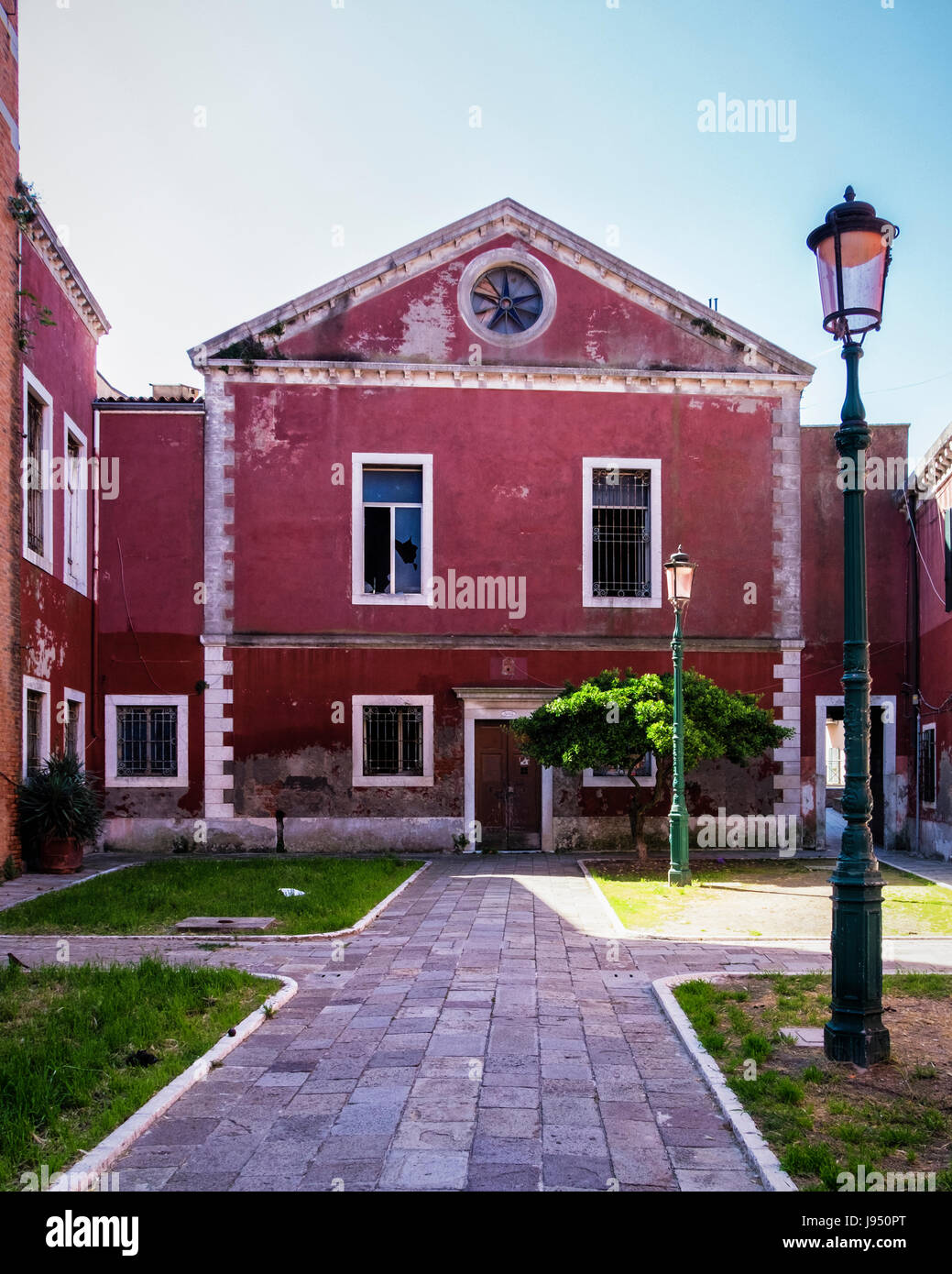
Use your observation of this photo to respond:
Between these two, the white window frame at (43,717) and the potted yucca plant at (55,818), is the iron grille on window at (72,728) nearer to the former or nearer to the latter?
the white window frame at (43,717)

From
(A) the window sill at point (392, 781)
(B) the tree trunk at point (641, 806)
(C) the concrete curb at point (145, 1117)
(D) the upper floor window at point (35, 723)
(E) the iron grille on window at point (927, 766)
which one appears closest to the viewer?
(C) the concrete curb at point (145, 1117)

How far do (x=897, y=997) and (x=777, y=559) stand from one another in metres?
12.8

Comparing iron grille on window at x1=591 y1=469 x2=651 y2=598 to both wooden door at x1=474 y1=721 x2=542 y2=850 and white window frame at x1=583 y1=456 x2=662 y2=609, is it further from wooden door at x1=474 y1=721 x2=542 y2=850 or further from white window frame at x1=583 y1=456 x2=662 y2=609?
wooden door at x1=474 y1=721 x2=542 y2=850

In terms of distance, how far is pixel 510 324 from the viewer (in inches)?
780

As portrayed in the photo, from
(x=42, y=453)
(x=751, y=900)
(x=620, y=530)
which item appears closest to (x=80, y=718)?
(x=42, y=453)

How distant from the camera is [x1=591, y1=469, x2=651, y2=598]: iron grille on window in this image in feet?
64.7

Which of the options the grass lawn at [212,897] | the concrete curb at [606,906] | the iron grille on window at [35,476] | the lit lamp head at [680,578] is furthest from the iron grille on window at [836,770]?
the iron grille on window at [35,476]

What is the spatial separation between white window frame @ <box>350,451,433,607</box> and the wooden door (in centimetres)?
256

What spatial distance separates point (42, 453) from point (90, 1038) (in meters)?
12.2

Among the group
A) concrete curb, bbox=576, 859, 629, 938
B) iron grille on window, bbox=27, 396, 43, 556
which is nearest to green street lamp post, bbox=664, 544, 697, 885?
concrete curb, bbox=576, 859, 629, 938

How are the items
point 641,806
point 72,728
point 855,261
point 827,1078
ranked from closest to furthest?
point 827,1078 → point 855,261 → point 641,806 → point 72,728

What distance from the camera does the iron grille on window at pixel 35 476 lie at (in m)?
16.1

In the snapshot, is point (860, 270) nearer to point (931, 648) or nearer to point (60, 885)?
point (60, 885)

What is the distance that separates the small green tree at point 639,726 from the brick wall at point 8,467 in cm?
718
